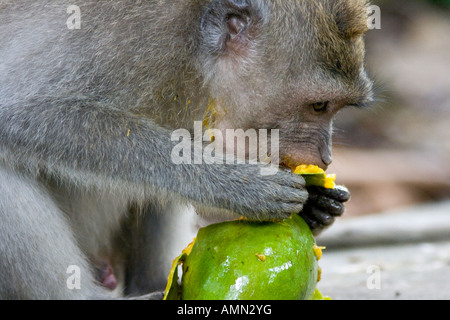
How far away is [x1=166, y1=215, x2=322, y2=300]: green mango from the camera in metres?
3.69

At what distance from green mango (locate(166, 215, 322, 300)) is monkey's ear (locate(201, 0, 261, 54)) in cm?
128

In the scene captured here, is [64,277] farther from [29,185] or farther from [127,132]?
[127,132]

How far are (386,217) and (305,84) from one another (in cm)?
444

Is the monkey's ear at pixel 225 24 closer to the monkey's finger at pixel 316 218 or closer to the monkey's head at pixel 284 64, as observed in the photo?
the monkey's head at pixel 284 64

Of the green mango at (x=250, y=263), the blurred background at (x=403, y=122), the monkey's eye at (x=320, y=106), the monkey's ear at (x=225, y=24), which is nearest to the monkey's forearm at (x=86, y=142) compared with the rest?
the green mango at (x=250, y=263)

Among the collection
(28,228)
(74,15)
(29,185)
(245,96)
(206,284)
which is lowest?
(206,284)

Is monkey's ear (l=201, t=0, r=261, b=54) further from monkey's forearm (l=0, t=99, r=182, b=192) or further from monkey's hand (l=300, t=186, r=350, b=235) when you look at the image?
monkey's hand (l=300, t=186, r=350, b=235)

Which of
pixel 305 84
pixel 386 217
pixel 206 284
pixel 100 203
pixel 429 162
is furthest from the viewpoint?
pixel 429 162

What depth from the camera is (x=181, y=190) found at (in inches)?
169

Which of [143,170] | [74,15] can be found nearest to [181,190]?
[143,170]

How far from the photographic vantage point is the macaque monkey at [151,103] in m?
4.32

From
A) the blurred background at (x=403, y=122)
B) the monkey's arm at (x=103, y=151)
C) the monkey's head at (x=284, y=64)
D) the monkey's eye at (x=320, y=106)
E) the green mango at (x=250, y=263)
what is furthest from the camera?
the blurred background at (x=403, y=122)

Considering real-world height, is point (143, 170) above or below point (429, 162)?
below

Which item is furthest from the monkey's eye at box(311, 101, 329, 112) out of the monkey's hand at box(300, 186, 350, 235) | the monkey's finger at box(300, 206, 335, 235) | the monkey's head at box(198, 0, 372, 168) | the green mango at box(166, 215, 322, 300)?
the green mango at box(166, 215, 322, 300)
